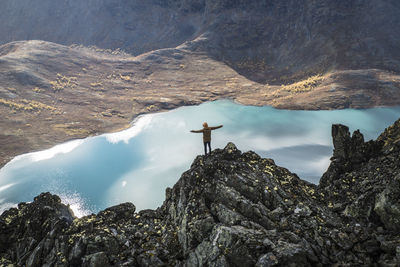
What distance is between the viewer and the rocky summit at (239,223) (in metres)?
9.58

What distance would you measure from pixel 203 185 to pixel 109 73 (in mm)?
110146

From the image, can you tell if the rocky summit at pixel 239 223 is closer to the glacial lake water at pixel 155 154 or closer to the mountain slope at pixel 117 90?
the glacial lake water at pixel 155 154

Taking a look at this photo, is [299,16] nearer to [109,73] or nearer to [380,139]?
[109,73]

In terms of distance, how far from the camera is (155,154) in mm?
49906

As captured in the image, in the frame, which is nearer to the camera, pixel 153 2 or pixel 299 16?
pixel 299 16

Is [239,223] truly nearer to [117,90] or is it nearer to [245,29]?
[117,90]

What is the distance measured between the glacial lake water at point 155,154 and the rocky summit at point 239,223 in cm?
1923

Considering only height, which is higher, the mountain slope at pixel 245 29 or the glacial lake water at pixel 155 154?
the mountain slope at pixel 245 29

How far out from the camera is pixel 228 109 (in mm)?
77750

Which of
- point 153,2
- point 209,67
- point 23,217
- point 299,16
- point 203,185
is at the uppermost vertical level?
point 153,2

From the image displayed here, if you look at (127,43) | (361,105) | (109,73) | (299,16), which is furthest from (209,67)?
(127,43)

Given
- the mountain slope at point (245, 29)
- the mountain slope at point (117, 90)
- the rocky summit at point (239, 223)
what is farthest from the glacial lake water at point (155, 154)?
the mountain slope at point (245, 29)

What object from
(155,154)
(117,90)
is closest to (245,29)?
(117,90)

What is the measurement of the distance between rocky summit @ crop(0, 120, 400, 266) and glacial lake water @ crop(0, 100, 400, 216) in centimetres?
1923
